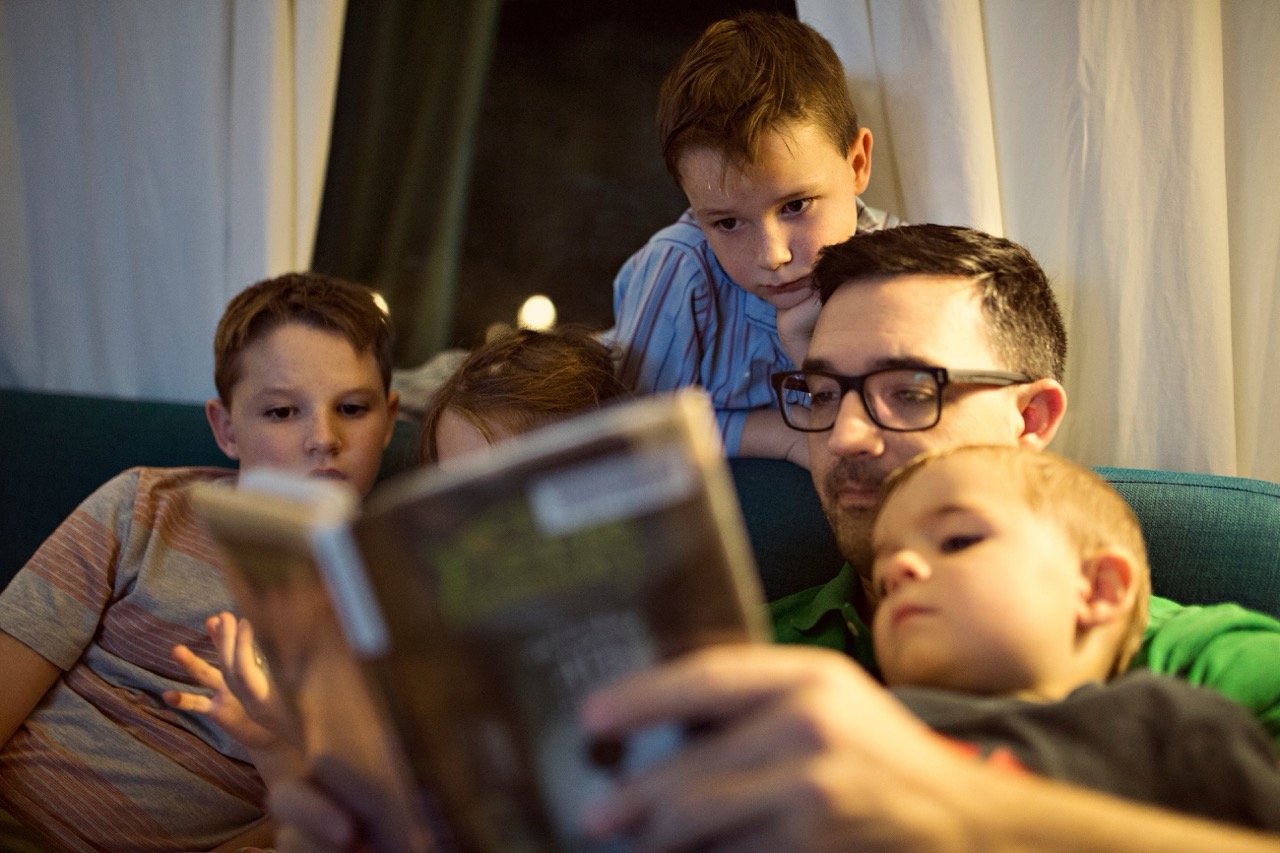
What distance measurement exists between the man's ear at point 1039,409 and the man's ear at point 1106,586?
405mm

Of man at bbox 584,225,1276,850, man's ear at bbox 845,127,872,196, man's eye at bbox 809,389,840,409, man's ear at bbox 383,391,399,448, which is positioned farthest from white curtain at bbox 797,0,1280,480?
man at bbox 584,225,1276,850

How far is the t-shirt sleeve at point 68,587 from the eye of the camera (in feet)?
5.74

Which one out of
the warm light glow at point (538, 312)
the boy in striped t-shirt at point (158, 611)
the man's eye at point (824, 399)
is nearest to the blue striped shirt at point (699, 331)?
the man's eye at point (824, 399)

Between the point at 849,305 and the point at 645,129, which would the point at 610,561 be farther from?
the point at 645,129

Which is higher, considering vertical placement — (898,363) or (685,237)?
(685,237)

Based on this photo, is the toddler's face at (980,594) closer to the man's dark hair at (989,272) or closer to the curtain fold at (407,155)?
the man's dark hair at (989,272)

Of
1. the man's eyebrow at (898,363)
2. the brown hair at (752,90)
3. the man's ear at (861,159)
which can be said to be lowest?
the man's eyebrow at (898,363)

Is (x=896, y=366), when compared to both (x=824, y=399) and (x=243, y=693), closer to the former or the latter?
(x=824, y=399)

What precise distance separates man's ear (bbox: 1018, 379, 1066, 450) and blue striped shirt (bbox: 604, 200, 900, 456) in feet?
1.89

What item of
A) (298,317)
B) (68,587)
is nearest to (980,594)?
(298,317)

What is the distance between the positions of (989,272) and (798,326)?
421mm

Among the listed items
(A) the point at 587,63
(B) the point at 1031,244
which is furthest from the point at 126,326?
(B) the point at 1031,244

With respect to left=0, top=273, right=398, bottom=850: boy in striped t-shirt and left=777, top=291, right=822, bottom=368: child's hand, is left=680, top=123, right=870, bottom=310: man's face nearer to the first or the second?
left=777, top=291, right=822, bottom=368: child's hand

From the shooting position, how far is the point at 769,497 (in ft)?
5.89
